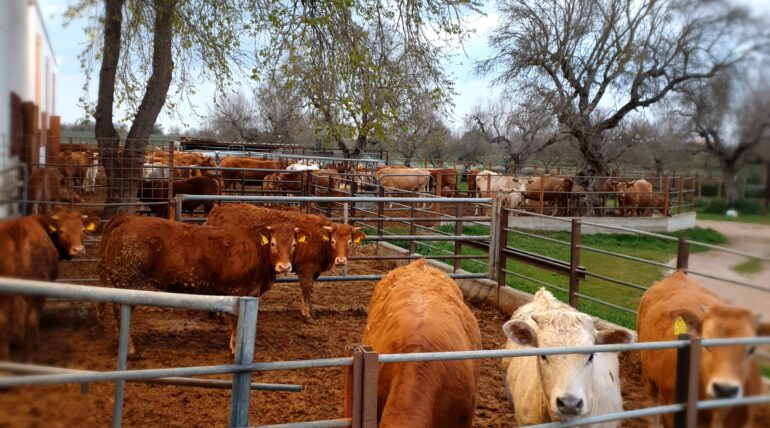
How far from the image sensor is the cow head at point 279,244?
6062mm

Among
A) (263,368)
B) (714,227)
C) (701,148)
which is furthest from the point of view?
(263,368)

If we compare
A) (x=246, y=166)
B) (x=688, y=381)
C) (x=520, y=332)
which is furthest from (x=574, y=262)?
(x=246, y=166)

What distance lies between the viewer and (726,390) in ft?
7.30

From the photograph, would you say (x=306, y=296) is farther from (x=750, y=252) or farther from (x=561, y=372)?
(x=750, y=252)

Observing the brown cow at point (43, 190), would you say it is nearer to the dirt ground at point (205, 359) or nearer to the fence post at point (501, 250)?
the dirt ground at point (205, 359)

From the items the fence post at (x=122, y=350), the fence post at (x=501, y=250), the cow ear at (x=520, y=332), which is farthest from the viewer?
the fence post at (x=501, y=250)

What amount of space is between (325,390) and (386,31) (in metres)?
4.38

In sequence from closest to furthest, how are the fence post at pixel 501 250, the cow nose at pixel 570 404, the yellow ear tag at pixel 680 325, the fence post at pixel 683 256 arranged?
1. the cow nose at pixel 570 404
2. the yellow ear tag at pixel 680 325
3. the fence post at pixel 683 256
4. the fence post at pixel 501 250

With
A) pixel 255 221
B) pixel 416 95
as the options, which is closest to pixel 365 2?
pixel 416 95

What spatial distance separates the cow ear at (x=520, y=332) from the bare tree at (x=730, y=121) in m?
1.82

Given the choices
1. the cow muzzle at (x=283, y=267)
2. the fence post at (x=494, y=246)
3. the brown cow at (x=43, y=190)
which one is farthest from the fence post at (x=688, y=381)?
the fence post at (x=494, y=246)

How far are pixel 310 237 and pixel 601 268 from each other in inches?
209

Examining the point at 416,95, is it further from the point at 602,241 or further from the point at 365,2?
the point at 602,241

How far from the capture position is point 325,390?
4734 mm
